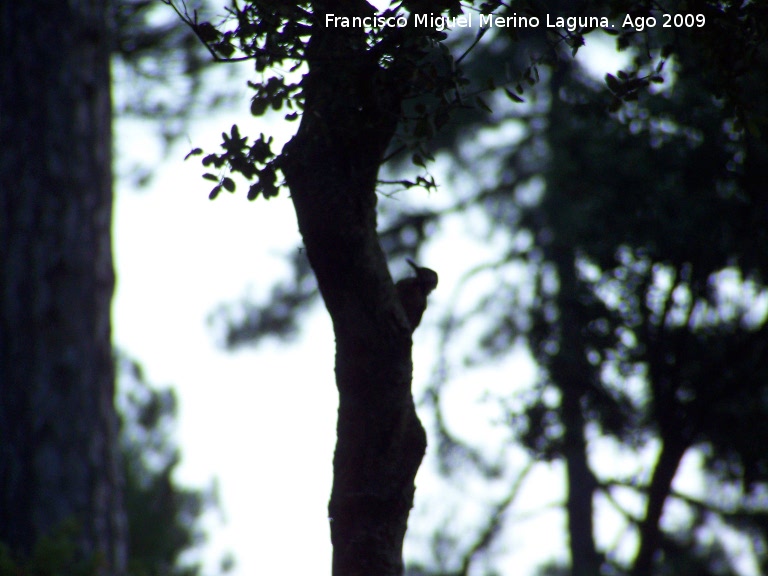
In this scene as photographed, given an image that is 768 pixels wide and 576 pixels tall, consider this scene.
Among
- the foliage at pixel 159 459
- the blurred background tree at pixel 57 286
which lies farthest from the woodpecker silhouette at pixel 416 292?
the foliage at pixel 159 459

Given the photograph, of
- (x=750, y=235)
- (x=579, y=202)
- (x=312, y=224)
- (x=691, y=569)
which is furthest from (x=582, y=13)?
(x=691, y=569)

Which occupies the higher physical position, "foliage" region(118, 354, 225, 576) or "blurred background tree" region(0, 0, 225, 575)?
"foliage" region(118, 354, 225, 576)

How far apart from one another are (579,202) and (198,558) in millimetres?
20074

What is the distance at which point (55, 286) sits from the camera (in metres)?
5.84

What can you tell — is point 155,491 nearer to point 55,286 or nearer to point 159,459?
point 159,459

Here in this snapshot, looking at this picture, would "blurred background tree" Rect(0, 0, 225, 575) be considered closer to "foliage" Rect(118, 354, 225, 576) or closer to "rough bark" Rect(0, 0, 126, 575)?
"rough bark" Rect(0, 0, 126, 575)

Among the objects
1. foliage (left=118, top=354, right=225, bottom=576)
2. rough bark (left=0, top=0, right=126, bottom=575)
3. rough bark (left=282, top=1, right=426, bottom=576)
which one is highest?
foliage (left=118, top=354, right=225, bottom=576)

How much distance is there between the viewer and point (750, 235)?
6.63m

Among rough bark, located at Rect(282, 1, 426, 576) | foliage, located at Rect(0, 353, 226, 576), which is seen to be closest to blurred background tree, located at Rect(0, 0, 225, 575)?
rough bark, located at Rect(282, 1, 426, 576)

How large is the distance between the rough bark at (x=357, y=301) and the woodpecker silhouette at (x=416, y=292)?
0.59 ft

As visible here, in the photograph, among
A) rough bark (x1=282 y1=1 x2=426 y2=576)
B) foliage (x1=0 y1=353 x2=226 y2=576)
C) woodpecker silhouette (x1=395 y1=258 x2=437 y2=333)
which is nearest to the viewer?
rough bark (x1=282 y1=1 x2=426 y2=576)

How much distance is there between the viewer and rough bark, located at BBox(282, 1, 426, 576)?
267 centimetres

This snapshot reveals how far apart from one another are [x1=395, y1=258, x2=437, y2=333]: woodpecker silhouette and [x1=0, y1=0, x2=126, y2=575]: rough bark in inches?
133

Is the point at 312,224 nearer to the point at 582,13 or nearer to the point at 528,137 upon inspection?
the point at 582,13
